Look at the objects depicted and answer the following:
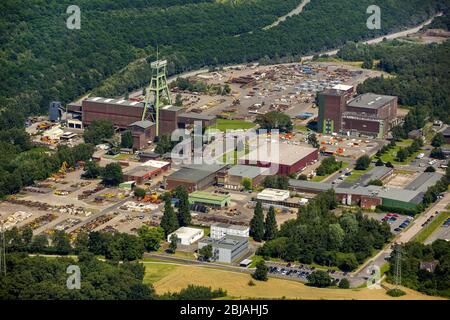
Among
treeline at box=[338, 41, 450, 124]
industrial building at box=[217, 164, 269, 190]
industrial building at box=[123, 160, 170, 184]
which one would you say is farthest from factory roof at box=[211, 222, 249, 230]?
treeline at box=[338, 41, 450, 124]

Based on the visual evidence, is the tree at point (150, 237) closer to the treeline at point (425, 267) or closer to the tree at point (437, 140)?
the treeline at point (425, 267)

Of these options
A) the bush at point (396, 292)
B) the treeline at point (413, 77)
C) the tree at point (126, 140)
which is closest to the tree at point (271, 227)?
the bush at point (396, 292)

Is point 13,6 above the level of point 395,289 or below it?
above

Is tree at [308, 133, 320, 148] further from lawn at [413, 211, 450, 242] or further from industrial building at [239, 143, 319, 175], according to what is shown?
lawn at [413, 211, 450, 242]

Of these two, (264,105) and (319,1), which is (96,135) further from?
→ (319,1)
